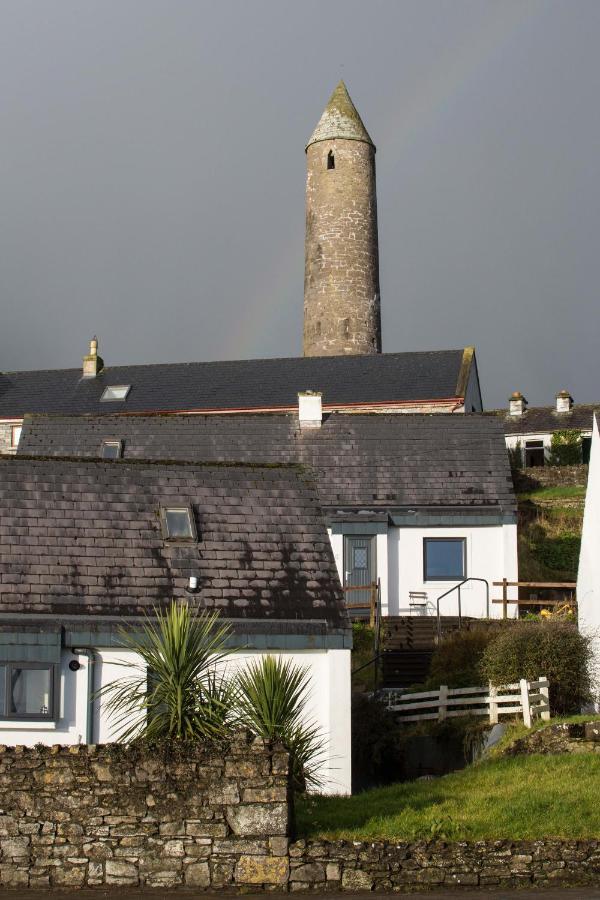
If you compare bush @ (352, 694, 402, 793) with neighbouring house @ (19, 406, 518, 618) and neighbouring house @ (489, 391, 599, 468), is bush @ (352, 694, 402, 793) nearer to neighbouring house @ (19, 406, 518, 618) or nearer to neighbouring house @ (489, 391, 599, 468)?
neighbouring house @ (19, 406, 518, 618)

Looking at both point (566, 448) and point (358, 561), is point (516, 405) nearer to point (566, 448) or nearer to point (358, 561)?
point (566, 448)

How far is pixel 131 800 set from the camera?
52.7 feet

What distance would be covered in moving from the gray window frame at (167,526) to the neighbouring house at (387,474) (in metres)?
10.9

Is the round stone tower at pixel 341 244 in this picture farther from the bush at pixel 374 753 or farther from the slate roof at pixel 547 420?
the bush at pixel 374 753

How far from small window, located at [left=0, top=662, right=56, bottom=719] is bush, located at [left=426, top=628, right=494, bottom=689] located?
908 centimetres

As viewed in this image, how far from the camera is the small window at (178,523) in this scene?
23812 millimetres

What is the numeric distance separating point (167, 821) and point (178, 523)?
337 inches

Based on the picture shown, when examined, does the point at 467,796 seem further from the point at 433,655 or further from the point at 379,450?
the point at 379,450

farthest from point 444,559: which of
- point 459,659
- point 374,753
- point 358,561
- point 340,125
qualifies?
point 340,125

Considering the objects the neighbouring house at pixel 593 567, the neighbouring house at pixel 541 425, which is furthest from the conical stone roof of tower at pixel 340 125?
the neighbouring house at pixel 593 567

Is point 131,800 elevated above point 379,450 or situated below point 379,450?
below

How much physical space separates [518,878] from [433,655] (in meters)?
14.8

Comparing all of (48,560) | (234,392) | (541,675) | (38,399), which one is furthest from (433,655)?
(38,399)

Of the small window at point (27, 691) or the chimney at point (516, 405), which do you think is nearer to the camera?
the small window at point (27, 691)
